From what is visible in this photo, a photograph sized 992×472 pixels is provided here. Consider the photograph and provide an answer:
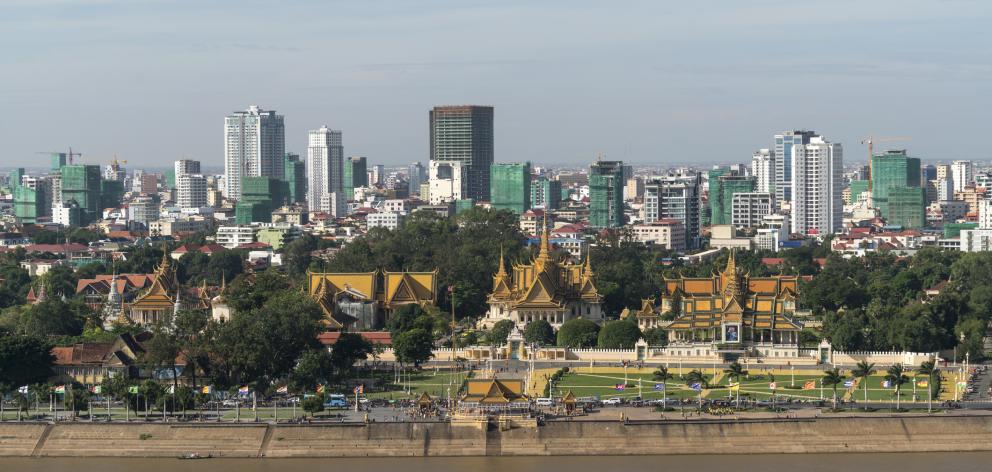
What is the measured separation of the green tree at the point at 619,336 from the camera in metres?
77.4

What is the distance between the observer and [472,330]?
86.5m

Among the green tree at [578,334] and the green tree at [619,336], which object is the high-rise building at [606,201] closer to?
the green tree at [578,334]

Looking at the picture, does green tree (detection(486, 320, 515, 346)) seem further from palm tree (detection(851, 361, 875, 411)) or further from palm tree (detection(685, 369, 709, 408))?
palm tree (detection(851, 361, 875, 411))

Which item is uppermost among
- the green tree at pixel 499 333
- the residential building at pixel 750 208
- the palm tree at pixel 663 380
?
the residential building at pixel 750 208

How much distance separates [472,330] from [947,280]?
34626mm

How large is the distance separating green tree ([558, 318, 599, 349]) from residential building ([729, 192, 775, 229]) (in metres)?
99.7

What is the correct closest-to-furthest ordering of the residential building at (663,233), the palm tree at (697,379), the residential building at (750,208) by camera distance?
the palm tree at (697,379)
the residential building at (663,233)
the residential building at (750,208)

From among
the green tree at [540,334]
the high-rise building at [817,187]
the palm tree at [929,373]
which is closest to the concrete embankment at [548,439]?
the palm tree at [929,373]

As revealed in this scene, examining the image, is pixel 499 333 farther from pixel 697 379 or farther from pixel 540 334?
pixel 697 379

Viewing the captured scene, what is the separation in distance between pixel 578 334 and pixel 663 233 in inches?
3107

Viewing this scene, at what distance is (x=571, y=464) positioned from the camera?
5791 cm

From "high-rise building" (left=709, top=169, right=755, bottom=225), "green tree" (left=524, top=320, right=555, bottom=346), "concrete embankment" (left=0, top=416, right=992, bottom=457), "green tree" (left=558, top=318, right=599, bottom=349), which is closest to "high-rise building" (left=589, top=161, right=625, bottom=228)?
"high-rise building" (left=709, top=169, right=755, bottom=225)

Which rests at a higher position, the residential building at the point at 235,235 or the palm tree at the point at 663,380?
the residential building at the point at 235,235

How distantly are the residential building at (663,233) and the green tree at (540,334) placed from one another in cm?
7379
